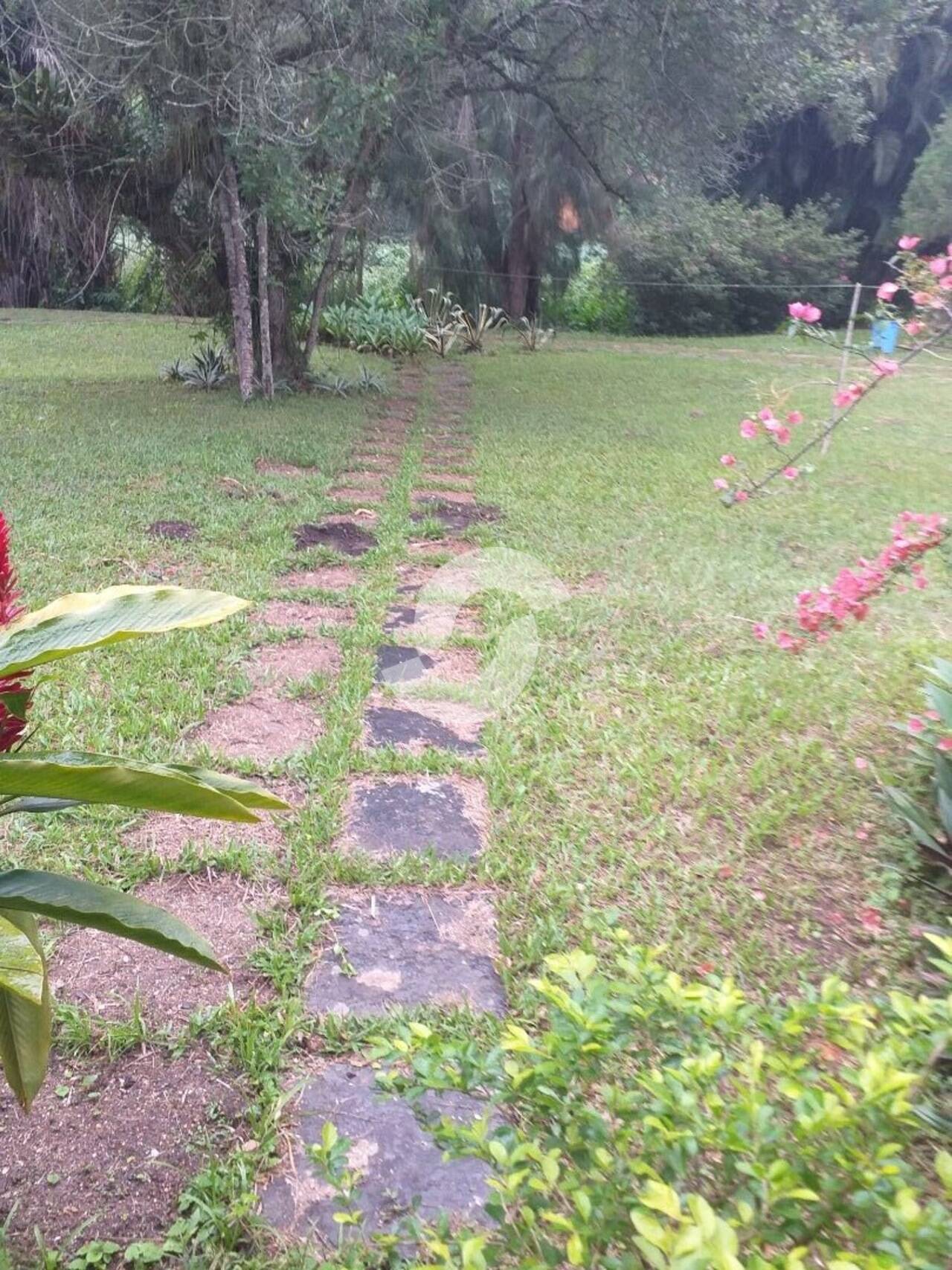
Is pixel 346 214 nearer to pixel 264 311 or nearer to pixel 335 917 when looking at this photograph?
pixel 264 311

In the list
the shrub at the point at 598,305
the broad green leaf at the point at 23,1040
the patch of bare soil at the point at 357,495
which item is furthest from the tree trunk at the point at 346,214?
the shrub at the point at 598,305

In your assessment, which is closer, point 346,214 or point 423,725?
point 423,725

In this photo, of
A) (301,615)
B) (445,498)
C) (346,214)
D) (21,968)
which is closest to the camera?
(21,968)

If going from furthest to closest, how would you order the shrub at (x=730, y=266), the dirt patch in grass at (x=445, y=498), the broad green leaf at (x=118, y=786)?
the shrub at (x=730, y=266) → the dirt patch in grass at (x=445, y=498) → the broad green leaf at (x=118, y=786)

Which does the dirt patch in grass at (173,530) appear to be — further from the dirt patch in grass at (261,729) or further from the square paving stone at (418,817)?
the square paving stone at (418,817)

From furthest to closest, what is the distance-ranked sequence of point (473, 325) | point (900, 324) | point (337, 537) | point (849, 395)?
1. point (473, 325)
2. point (337, 537)
3. point (900, 324)
4. point (849, 395)

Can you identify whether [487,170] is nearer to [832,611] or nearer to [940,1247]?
[832,611]

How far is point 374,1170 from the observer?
5.21 feet

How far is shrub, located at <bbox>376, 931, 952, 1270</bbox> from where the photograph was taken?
2.89 ft

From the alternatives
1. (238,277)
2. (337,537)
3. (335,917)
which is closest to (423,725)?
(335,917)

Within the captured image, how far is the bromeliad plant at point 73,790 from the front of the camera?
1093 mm

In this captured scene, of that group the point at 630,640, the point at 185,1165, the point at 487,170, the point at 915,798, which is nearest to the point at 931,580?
the point at 630,640

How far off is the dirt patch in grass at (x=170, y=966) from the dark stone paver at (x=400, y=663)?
51.5 inches

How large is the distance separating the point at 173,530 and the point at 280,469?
1667mm
